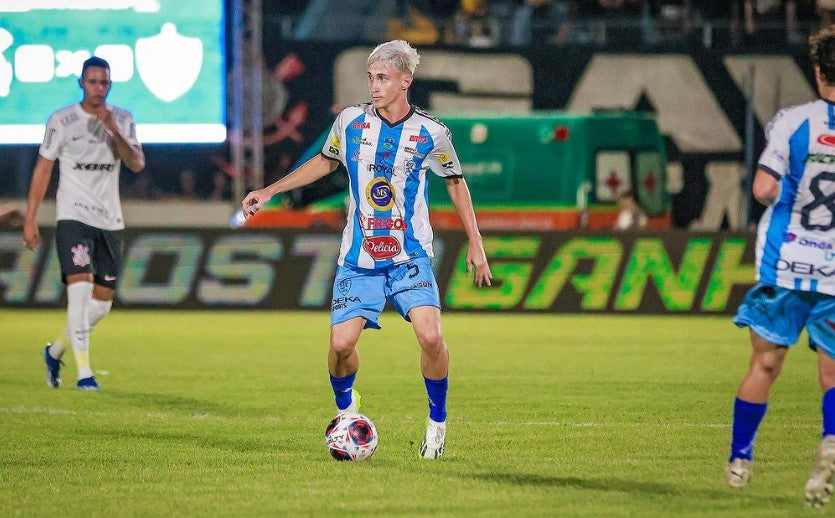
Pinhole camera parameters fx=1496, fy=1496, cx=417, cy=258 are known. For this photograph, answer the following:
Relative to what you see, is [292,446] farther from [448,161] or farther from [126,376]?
[126,376]

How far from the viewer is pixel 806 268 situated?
6.34 m

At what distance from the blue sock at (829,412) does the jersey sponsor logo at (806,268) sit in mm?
531

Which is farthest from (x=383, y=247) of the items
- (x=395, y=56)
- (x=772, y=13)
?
(x=772, y=13)

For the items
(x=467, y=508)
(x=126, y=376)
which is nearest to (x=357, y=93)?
(x=126, y=376)

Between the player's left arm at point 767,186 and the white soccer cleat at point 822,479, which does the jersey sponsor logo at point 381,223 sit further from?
the white soccer cleat at point 822,479

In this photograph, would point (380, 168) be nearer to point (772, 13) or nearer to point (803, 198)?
point (803, 198)

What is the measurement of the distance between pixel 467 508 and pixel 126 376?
20.7ft

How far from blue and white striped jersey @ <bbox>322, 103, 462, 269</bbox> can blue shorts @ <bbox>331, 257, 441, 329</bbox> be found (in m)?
0.06

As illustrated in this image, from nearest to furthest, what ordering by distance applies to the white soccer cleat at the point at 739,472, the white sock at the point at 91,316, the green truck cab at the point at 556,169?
the white soccer cleat at the point at 739,472, the white sock at the point at 91,316, the green truck cab at the point at 556,169

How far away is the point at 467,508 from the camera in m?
6.29

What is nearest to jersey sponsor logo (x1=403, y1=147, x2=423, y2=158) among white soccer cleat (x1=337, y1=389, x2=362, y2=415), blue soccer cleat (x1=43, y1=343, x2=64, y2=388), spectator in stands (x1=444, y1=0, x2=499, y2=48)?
white soccer cleat (x1=337, y1=389, x2=362, y2=415)

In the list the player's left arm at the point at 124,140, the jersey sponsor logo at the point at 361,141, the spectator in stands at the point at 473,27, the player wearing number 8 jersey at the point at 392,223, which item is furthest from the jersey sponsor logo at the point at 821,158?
the spectator in stands at the point at 473,27

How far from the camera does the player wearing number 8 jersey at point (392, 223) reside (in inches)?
296

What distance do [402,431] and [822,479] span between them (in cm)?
311
